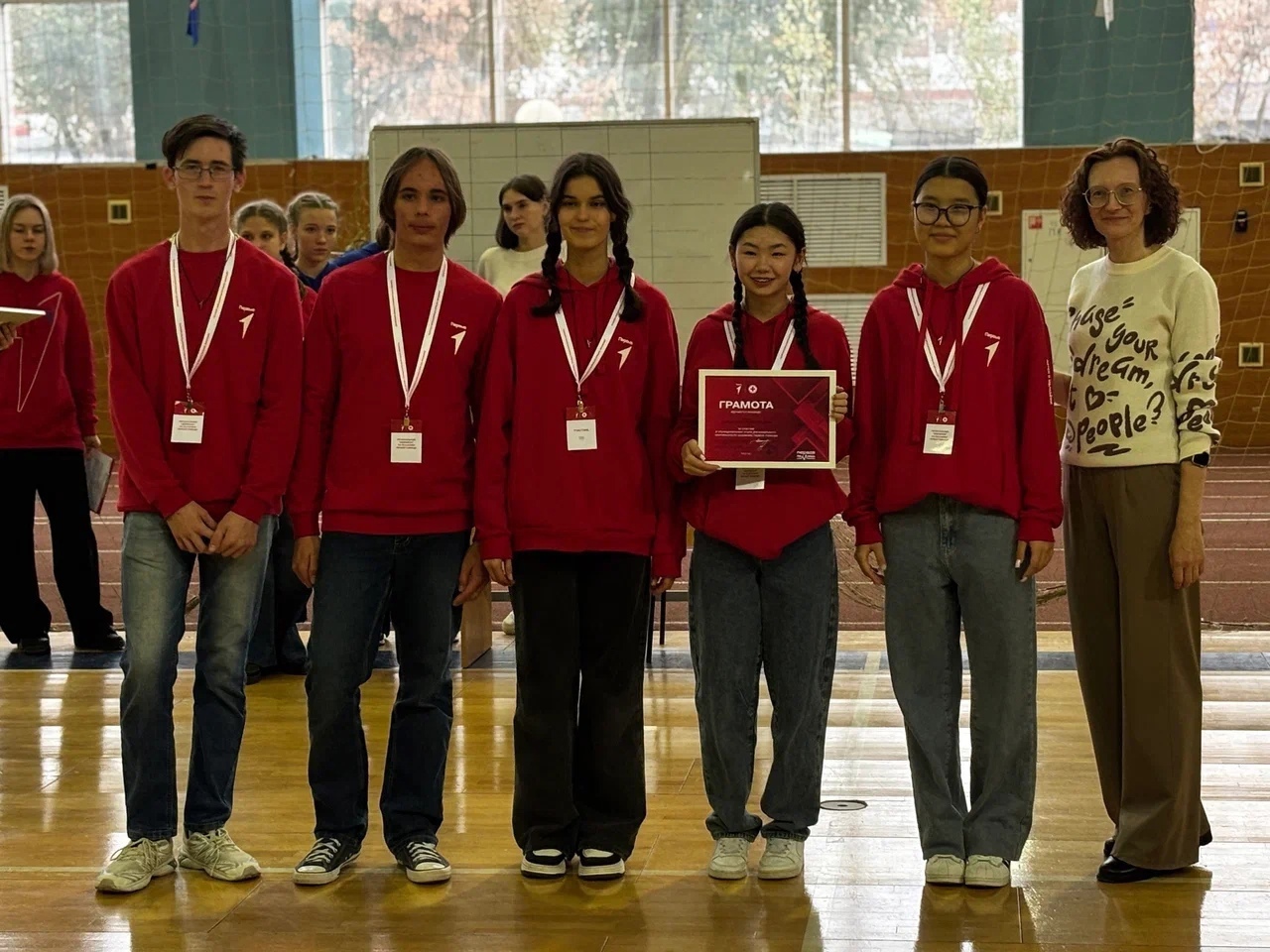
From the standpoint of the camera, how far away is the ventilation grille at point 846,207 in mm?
13680

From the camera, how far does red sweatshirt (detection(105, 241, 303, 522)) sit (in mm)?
3361

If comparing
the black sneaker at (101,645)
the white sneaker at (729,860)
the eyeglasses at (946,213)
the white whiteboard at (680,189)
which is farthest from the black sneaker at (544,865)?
the white whiteboard at (680,189)

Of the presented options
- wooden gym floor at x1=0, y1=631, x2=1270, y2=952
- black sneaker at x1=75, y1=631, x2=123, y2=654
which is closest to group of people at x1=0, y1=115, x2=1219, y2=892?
wooden gym floor at x1=0, y1=631, x2=1270, y2=952

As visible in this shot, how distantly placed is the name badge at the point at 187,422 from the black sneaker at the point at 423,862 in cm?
108

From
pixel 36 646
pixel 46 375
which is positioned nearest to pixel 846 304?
pixel 46 375

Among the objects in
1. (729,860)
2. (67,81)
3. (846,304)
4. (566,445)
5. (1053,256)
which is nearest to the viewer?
(566,445)

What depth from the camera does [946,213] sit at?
3291 millimetres

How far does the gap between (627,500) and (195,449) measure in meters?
1.00

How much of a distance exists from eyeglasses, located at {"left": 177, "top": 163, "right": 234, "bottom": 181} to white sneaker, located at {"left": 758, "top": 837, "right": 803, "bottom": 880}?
2022mm

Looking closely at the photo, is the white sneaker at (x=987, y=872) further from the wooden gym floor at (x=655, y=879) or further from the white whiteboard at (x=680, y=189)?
the white whiteboard at (x=680, y=189)

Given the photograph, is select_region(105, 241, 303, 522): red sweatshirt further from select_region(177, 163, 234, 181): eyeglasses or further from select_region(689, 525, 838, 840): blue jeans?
select_region(689, 525, 838, 840): blue jeans

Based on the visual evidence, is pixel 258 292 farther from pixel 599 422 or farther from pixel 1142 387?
pixel 1142 387

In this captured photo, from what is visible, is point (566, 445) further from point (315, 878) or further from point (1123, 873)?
point (1123, 873)

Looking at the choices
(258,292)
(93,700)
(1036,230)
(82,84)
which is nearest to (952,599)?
(258,292)
